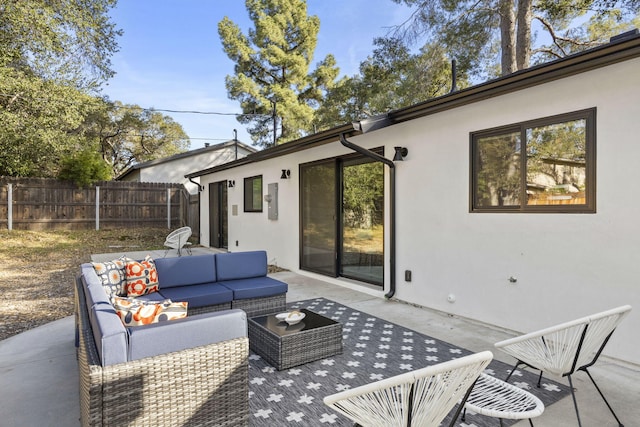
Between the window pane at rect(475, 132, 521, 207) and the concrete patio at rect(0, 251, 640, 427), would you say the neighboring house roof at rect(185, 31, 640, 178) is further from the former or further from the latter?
the concrete patio at rect(0, 251, 640, 427)

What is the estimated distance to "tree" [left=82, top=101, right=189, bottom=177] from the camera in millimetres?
21922

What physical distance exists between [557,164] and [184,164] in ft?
56.7

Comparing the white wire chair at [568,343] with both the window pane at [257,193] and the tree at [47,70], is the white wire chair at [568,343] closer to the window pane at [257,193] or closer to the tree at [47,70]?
the window pane at [257,193]

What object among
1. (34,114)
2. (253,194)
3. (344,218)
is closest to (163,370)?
(344,218)

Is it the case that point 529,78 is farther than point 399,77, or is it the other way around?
point 399,77

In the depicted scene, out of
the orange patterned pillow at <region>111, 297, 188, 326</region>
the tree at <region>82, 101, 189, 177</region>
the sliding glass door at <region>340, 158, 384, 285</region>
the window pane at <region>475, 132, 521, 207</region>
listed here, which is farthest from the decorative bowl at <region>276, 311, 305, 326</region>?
the tree at <region>82, 101, 189, 177</region>

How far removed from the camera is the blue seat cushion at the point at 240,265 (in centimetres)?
477

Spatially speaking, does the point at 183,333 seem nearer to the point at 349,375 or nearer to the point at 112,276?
the point at 349,375

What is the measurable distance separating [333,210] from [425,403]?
5.31 metres

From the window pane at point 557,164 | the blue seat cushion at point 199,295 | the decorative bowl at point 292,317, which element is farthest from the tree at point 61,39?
the window pane at point 557,164

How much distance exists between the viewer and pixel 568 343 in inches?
86.1

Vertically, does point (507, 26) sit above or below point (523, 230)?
above

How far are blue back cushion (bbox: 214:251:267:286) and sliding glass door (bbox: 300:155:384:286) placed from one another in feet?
6.29

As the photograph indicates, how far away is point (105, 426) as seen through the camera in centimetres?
186
